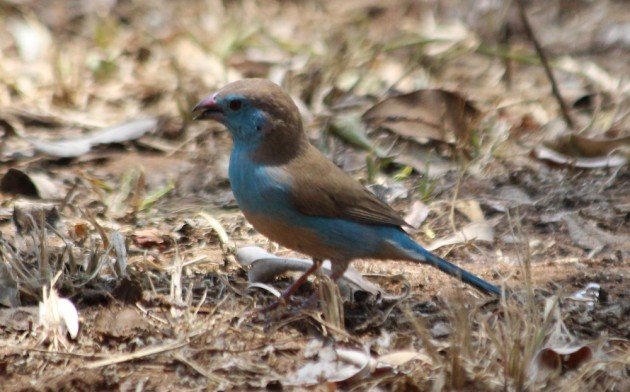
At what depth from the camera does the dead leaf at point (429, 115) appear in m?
6.45

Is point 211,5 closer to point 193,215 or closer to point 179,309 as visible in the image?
point 193,215

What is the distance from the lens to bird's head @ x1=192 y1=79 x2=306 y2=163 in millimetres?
4805

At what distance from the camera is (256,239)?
5500 mm

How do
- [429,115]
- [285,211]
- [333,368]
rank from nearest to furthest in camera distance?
[333,368] < [285,211] < [429,115]

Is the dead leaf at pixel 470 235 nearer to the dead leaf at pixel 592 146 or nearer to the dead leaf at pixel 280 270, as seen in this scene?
the dead leaf at pixel 280 270

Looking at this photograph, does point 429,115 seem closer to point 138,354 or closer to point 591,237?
point 591,237

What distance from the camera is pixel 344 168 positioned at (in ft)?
20.9

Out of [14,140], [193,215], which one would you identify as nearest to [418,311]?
[193,215]

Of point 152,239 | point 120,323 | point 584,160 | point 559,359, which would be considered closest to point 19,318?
point 120,323

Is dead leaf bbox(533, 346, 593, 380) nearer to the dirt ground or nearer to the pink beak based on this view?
the dirt ground

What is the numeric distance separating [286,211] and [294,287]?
13.8 inches

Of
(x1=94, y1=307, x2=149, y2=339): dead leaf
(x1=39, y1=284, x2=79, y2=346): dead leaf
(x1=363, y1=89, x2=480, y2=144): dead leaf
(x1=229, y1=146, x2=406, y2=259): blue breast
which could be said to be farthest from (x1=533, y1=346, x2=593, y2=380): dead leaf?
(x1=363, y1=89, x2=480, y2=144): dead leaf

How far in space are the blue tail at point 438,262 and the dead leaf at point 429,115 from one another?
1735 millimetres

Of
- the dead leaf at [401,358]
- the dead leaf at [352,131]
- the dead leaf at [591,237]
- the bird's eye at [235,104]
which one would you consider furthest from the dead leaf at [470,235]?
the dead leaf at [401,358]
